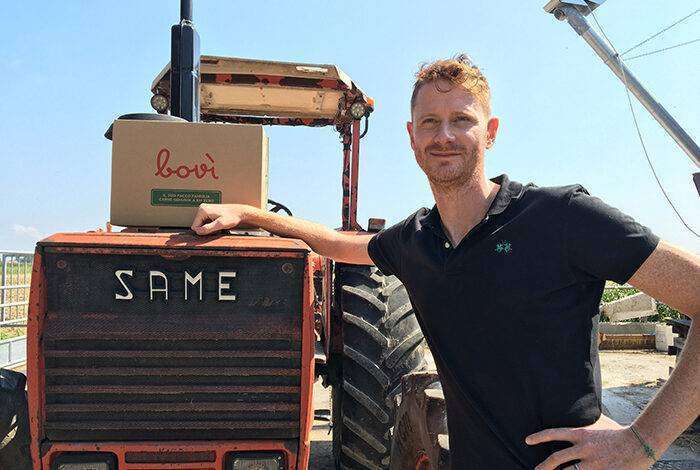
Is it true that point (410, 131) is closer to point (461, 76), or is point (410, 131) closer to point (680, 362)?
point (461, 76)

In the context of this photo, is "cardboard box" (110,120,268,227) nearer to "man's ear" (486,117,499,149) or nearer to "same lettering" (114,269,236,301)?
"same lettering" (114,269,236,301)

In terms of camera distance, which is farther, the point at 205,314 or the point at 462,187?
the point at 205,314

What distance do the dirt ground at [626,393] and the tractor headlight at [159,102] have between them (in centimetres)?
311

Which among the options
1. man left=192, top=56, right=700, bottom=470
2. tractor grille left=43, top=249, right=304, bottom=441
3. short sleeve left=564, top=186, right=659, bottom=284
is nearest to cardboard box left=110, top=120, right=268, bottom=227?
tractor grille left=43, top=249, right=304, bottom=441

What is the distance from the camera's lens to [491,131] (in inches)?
85.1

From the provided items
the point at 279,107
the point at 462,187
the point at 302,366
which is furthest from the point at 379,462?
the point at 279,107

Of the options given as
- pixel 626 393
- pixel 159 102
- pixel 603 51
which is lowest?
pixel 626 393

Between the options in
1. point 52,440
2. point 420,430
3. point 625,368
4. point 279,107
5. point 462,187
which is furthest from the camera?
point 625,368

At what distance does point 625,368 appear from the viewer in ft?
30.2

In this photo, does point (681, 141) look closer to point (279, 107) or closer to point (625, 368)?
point (625, 368)

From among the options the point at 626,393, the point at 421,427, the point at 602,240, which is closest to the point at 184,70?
the point at 421,427

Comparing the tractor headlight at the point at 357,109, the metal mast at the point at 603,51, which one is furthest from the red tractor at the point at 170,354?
the metal mast at the point at 603,51

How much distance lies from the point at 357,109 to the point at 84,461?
3286 mm

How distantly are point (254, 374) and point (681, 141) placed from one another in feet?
36.5
